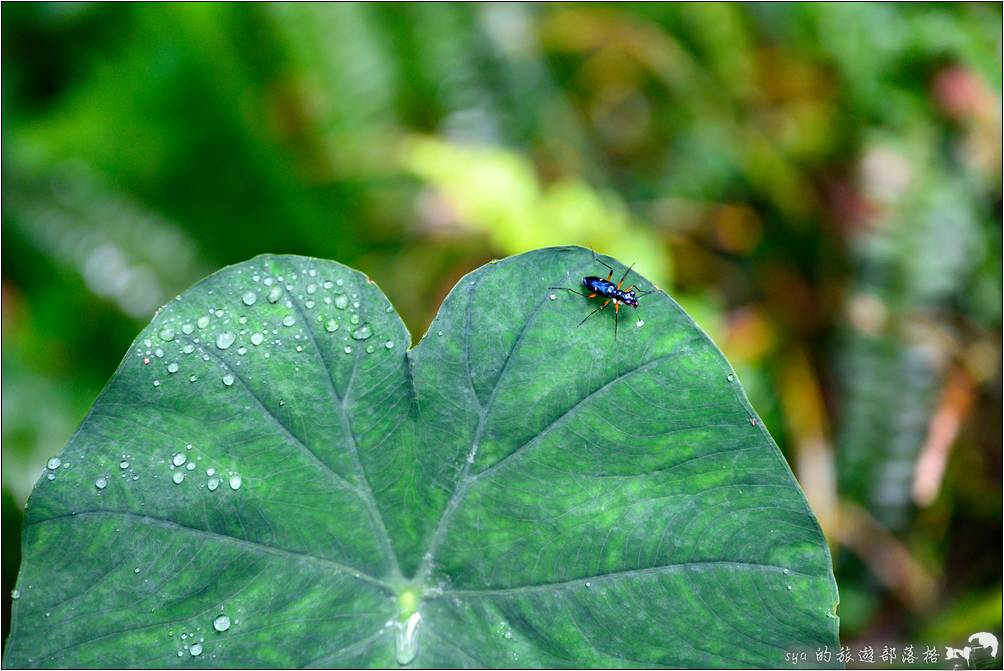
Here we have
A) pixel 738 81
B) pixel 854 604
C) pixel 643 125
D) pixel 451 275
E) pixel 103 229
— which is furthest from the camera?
pixel 643 125

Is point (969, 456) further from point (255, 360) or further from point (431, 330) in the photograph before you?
point (255, 360)

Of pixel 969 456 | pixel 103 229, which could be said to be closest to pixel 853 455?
pixel 969 456

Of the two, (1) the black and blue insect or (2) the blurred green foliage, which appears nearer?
(1) the black and blue insect

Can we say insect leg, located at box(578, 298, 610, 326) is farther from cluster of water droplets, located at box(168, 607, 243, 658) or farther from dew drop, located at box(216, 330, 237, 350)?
cluster of water droplets, located at box(168, 607, 243, 658)

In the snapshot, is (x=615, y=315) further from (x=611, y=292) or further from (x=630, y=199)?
(x=630, y=199)

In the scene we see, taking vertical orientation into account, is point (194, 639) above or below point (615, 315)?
below

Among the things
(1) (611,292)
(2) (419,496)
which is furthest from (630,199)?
(2) (419,496)

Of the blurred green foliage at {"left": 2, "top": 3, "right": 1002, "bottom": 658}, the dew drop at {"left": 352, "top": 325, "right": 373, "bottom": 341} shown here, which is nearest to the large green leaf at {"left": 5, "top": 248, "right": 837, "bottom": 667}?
the dew drop at {"left": 352, "top": 325, "right": 373, "bottom": 341}

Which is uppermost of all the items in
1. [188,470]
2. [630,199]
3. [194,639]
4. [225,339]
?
[630,199]
